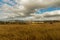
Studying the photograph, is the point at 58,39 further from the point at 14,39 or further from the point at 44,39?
the point at 14,39

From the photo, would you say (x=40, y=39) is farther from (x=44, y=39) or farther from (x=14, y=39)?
(x=14, y=39)

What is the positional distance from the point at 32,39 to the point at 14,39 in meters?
1.97

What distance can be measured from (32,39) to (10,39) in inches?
103

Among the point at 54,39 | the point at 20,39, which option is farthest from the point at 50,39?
the point at 20,39

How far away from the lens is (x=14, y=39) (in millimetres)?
18594

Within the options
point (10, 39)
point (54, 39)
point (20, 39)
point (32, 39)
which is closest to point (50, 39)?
point (54, 39)

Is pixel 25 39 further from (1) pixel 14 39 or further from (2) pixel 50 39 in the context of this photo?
(2) pixel 50 39

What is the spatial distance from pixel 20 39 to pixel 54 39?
361 centimetres

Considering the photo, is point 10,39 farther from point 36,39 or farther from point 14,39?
point 36,39

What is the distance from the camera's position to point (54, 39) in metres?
18.2

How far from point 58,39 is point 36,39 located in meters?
2.33

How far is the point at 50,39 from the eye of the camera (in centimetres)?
1816

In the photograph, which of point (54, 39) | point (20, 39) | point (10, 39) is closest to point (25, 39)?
point (20, 39)

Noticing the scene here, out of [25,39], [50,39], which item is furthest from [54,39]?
[25,39]
